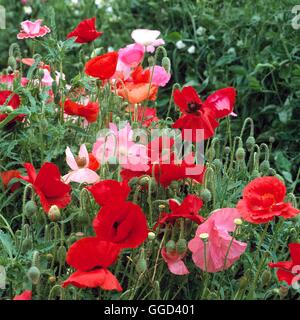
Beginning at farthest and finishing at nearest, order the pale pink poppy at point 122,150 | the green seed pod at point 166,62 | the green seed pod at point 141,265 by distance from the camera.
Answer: the green seed pod at point 166,62 < the pale pink poppy at point 122,150 < the green seed pod at point 141,265

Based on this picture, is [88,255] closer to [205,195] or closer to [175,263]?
[175,263]

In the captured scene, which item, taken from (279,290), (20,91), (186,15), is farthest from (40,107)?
(186,15)

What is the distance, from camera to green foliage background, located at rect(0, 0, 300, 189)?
130 inches

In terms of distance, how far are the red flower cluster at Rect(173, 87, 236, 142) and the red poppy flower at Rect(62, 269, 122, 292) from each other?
579mm

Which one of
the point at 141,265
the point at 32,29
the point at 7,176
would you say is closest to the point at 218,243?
the point at 141,265

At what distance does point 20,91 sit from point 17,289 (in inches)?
26.2

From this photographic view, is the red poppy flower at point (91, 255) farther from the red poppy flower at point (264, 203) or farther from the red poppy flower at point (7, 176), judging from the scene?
the red poppy flower at point (7, 176)

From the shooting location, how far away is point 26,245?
173cm

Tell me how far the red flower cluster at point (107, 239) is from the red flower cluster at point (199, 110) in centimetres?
39

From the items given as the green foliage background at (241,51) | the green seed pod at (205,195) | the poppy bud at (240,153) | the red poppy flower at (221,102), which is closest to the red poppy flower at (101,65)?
the red poppy flower at (221,102)

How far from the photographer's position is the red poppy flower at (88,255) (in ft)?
5.24

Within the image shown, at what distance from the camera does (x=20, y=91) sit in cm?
218

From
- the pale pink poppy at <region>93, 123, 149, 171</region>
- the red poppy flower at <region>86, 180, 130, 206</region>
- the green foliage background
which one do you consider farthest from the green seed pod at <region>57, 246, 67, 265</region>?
the green foliage background

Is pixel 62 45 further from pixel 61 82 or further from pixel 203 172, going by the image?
pixel 203 172
